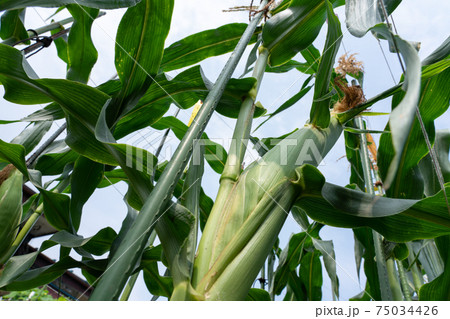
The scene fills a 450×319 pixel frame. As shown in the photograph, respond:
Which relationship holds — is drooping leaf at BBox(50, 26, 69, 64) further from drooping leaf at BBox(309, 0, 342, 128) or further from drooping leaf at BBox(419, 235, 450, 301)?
drooping leaf at BBox(419, 235, 450, 301)

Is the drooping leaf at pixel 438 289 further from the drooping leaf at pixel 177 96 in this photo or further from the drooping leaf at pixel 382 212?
the drooping leaf at pixel 177 96

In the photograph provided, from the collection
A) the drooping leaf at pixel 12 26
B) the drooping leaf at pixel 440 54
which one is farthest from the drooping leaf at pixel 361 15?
the drooping leaf at pixel 12 26

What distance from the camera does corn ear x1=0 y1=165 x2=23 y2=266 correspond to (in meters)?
0.59

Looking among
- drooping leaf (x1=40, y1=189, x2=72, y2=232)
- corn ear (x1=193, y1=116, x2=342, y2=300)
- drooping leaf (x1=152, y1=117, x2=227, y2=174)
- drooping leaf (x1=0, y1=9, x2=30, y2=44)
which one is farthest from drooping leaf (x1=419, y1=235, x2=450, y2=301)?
drooping leaf (x1=0, y1=9, x2=30, y2=44)

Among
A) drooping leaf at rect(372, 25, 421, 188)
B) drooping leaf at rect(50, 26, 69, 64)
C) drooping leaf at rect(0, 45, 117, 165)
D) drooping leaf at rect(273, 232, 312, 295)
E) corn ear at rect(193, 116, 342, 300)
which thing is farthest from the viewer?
drooping leaf at rect(50, 26, 69, 64)

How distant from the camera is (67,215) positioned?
2.05 feet

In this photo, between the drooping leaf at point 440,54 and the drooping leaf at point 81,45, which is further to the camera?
the drooping leaf at point 81,45

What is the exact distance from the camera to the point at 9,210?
60 centimetres

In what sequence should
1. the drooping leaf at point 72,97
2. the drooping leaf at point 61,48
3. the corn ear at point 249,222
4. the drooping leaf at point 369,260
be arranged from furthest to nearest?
the drooping leaf at point 61,48, the drooping leaf at point 369,260, the drooping leaf at point 72,97, the corn ear at point 249,222

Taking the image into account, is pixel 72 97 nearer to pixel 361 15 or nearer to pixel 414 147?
pixel 361 15

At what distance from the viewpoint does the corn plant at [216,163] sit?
14.8 inches
